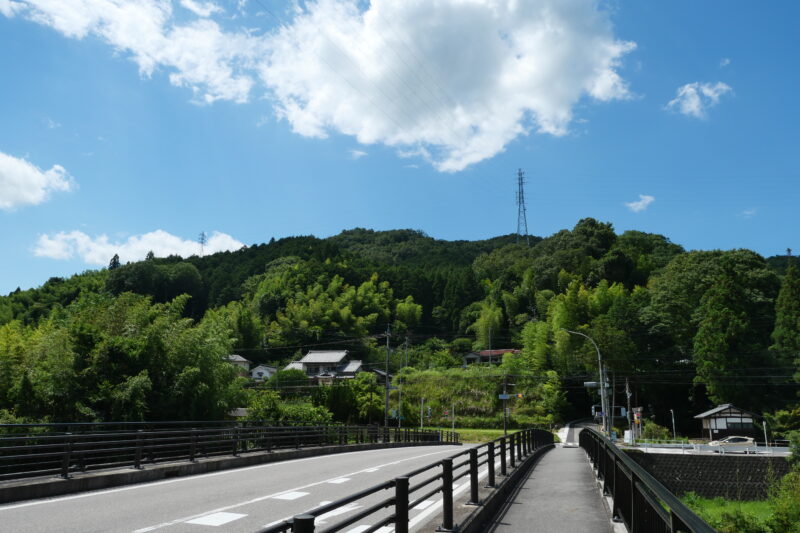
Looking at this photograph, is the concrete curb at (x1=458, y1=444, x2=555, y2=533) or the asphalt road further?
the asphalt road

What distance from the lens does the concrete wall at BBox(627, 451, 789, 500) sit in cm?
3584

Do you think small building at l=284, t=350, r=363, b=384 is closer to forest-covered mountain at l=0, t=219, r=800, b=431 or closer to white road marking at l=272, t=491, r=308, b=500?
forest-covered mountain at l=0, t=219, r=800, b=431

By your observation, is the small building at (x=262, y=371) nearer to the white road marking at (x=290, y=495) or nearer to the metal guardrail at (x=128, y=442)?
the metal guardrail at (x=128, y=442)

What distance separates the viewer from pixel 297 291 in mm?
122688

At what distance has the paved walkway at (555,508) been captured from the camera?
27.8 ft

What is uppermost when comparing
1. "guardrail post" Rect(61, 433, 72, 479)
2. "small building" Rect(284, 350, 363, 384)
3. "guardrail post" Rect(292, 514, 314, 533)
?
"small building" Rect(284, 350, 363, 384)

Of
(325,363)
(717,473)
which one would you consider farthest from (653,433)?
(325,363)

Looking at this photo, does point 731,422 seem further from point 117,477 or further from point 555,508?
point 117,477

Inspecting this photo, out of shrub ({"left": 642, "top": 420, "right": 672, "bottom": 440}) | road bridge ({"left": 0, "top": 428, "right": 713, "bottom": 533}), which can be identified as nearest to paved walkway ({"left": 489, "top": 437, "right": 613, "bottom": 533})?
road bridge ({"left": 0, "top": 428, "right": 713, "bottom": 533})

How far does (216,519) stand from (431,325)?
122 meters

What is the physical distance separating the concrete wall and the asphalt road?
2914 centimetres

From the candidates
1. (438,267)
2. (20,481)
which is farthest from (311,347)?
(20,481)

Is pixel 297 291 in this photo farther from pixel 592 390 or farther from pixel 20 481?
pixel 20 481

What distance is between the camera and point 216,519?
8.61 meters
